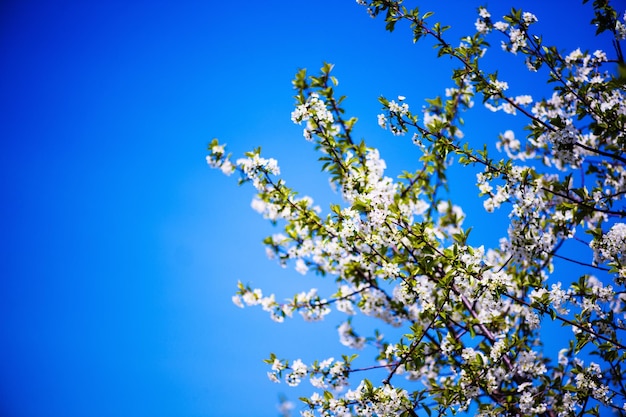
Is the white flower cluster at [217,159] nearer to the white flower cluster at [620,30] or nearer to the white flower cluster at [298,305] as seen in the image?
the white flower cluster at [298,305]

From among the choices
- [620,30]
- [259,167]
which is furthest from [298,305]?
[620,30]

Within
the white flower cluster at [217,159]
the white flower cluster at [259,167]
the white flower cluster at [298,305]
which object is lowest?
the white flower cluster at [298,305]

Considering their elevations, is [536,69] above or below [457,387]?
above

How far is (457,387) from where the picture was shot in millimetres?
3352

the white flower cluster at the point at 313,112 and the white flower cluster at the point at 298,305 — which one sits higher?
the white flower cluster at the point at 313,112

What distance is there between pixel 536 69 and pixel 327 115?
6.67 ft

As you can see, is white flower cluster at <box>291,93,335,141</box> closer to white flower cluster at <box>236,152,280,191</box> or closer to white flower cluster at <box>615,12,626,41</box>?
white flower cluster at <box>236,152,280,191</box>

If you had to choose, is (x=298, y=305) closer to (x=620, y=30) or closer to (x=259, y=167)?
(x=259, y=167)

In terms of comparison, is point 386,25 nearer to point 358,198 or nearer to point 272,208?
point 358,198

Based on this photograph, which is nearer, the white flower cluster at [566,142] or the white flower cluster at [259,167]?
the white flower cluster at [566,142]

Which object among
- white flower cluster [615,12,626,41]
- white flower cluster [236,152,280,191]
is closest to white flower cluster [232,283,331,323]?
white flower cluster [236,152,280,191]

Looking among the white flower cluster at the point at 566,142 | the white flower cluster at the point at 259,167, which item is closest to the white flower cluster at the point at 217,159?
the white flower cluster at the point at 259,167

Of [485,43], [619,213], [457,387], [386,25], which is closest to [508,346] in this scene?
[457,387]

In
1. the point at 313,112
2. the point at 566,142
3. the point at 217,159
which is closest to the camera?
the point at 566,142
